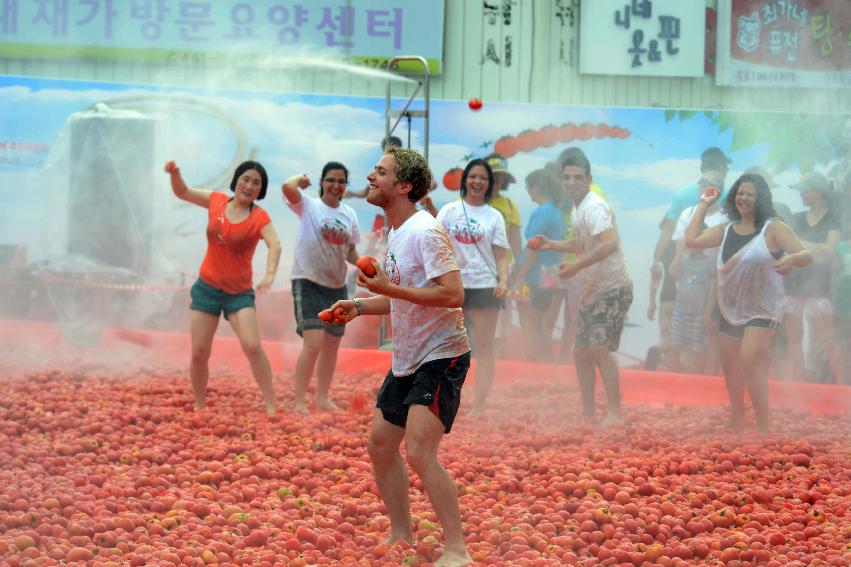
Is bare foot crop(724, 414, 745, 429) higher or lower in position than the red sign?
lower

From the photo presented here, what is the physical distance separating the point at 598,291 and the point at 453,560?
3.16m

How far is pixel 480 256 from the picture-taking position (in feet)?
22.6

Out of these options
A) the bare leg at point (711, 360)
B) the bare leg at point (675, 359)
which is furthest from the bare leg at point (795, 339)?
the bare leg at point (675, 359)

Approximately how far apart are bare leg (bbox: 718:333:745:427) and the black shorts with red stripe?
3.20 meters

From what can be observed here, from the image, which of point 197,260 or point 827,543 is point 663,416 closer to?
point 827,543

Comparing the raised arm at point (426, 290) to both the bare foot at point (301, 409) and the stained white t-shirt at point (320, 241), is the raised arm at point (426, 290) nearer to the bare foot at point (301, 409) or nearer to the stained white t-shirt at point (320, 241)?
the stained white t-shirt at point (320, 241)

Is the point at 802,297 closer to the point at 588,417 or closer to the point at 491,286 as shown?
the point at 588,417

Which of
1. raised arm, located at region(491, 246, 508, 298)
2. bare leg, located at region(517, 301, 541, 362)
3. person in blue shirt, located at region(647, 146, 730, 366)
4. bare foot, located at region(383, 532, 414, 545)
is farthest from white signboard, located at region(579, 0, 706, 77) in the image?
bare foot, located at region(383, 532, 414, 545)

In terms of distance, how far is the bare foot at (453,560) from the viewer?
149 inches

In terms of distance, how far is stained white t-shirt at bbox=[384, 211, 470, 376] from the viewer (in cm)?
376

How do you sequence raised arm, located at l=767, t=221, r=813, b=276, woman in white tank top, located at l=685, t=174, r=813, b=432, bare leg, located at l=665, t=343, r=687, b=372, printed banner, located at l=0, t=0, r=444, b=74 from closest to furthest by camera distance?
raised arm, located at l=767, t=221, r=813, b=276 → woman in white tank top, located at l=685, t=174, r=813, b=432 → bare leg, located at l=665, t=343, r=687, b=372 → printed banner, located at l=0, t=0, r=444, b=74

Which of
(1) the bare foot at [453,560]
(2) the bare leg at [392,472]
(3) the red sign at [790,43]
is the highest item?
(3) the red sign at [790,43]

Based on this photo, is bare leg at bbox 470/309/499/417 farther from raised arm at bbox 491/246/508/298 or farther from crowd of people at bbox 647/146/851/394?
crowd of people at bbox 647/146/851/394

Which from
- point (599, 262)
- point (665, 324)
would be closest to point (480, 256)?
point (599, 262)
